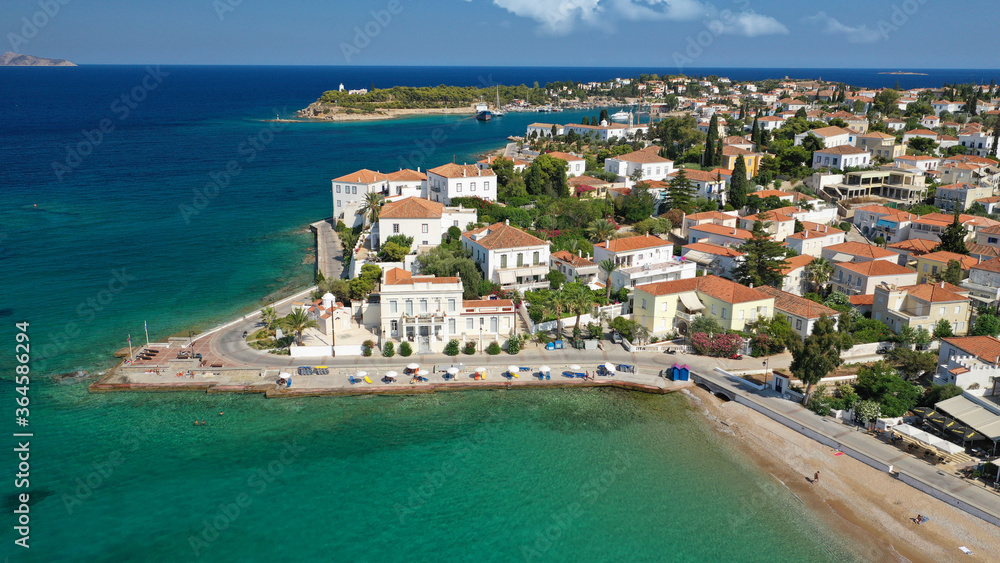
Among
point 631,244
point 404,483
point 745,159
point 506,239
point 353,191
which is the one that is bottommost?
point 404,483

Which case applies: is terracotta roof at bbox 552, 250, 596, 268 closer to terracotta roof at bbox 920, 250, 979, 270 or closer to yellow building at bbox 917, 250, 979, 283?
yellow building at bbox 917, 250, 979, 283

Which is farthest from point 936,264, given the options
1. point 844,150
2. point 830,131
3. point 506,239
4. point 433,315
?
point 830,131

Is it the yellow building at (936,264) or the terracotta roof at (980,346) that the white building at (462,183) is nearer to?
the yellow building at (936,264)

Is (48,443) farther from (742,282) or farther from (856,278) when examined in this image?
(856,278)

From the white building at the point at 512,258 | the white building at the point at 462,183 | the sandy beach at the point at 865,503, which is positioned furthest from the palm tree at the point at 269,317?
the sandy beach at the point at 865,503

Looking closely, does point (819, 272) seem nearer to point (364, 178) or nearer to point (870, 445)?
point (870, 445)

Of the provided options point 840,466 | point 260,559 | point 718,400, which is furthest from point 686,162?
point 260,559
